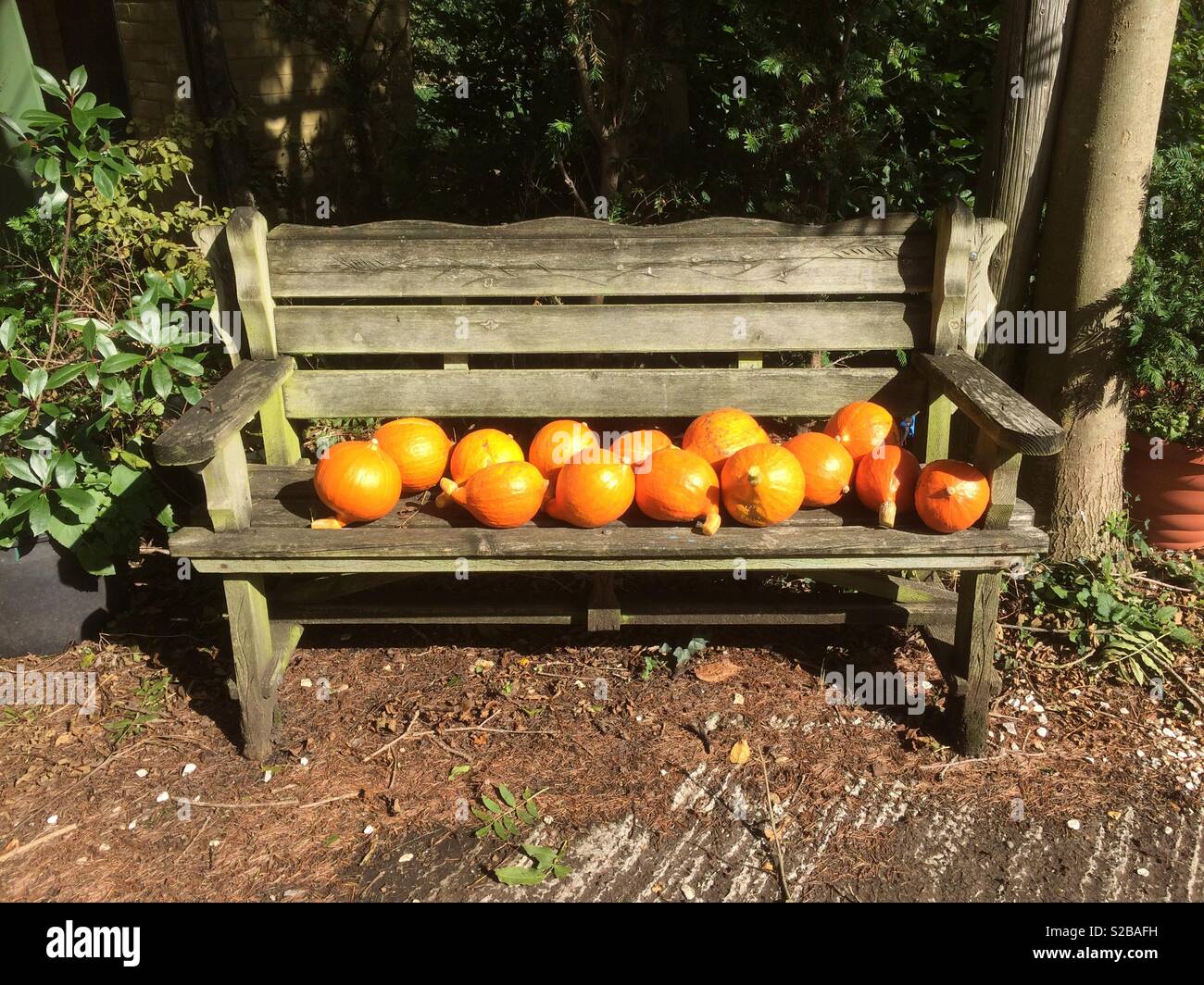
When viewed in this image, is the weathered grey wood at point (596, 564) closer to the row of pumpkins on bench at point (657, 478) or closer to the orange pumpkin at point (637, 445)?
the row of pumpkins on bench at point (657, 478)

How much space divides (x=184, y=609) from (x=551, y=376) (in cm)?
186

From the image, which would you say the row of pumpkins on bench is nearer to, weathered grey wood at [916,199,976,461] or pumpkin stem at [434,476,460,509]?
pumpkin stem at [434,476,460,509]

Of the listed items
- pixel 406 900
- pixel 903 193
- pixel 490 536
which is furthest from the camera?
pixel 903 193

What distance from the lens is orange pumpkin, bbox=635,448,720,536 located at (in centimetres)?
313

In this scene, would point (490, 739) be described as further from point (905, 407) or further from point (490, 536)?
point (905, 407)

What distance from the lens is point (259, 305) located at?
11.7 ft

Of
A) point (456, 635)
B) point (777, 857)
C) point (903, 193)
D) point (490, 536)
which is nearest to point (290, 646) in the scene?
point (456, 635)

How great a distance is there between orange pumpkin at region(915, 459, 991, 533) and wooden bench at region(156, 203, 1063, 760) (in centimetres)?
20

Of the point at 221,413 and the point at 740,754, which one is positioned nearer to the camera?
the point at 221,413

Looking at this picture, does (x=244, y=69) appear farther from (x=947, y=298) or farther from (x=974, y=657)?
(x=974, y=657)

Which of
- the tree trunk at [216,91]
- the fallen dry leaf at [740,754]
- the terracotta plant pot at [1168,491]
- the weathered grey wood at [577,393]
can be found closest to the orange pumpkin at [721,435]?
the weathered grey wood at [577,393]

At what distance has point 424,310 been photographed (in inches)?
144

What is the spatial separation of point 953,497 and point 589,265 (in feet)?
4.94

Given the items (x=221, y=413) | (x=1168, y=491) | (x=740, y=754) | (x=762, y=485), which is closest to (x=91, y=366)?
(x=221, y=413)
